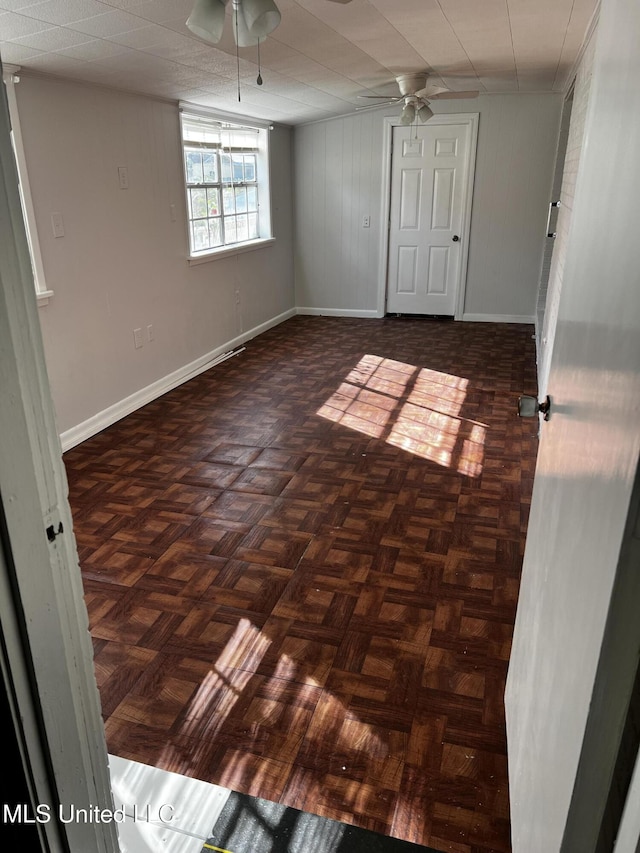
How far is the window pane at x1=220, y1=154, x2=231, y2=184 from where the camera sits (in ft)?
17.4

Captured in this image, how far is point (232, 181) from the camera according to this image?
553 centimetres

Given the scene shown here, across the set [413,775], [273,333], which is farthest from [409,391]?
[413,775]

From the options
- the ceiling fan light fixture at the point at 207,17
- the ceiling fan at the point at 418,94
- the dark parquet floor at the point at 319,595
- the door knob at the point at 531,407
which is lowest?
the dark parquet floor at the point at 319,595

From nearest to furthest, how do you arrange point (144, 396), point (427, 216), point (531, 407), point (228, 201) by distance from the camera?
point (531, 407)
point (144, 396)
point (228, 201)
point (427, 216)

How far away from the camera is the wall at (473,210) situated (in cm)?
592

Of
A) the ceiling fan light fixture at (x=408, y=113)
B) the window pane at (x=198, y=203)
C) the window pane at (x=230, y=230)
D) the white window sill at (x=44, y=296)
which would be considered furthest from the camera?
the window pane at (x=230, y=230)

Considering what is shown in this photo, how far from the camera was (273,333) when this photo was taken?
20.4 feet

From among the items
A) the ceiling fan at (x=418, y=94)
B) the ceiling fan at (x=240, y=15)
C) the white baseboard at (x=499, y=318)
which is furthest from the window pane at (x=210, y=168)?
the ceiling fan at (x=240, y=15)

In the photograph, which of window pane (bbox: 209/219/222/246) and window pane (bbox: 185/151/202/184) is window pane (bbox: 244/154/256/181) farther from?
window pane (bbox: 185/151/202/184)

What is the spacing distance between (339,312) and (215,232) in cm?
203

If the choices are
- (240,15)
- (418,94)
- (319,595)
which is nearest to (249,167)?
(418,94)

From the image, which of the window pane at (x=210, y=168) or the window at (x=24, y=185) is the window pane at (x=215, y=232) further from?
the window at (x=24, y=185)

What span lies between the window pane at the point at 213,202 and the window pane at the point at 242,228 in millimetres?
452

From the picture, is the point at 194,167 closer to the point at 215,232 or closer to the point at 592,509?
the point at 215,232
